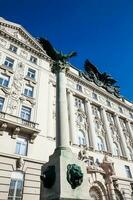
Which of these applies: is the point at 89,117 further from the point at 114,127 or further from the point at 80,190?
the point at 80,190

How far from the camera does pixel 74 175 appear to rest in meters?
9.54

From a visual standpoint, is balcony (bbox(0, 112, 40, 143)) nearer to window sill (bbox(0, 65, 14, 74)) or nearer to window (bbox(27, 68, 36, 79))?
window sill (bbox(0, 65, 14, 74))

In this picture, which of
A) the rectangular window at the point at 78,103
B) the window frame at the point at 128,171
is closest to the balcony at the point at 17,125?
the rectangular window at the point at 78,103

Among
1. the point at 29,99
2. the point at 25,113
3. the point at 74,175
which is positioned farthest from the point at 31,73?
the point at 74,175

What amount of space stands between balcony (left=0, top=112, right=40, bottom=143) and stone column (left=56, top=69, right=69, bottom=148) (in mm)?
7282

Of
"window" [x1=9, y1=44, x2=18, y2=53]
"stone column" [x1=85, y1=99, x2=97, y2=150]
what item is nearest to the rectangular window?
"stone column" [x1=85, y1=99, x2=97, y2=150]

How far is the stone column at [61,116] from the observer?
37.9ft

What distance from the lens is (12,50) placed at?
1073 inches

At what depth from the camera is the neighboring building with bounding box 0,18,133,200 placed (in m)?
17.6

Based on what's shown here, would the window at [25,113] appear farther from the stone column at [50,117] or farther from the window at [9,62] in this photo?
the window at [9,62]

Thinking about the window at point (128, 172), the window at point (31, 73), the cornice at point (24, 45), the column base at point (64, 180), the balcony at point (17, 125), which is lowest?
the column base at point (64, 180)

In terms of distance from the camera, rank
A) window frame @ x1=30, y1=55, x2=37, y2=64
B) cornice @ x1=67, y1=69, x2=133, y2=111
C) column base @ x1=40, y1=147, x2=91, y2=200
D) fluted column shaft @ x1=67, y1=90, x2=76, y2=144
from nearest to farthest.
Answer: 1. column base @ x1=40, y1=147, x2=91, y2=200
2. fluted column shaft @ x1=67, y1=90, x2=76, y2=144
3. window frame @ x1=30, y1=55, x2=37, y2=64
4. cornice @ x1=67, y1=69, x2=133, y2=111

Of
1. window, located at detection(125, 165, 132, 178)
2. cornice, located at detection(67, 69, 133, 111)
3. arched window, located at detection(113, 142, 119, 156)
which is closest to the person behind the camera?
window, located at detection(125, 165, 132, 178)

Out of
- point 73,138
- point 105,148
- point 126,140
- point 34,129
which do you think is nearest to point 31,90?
point 34,129
